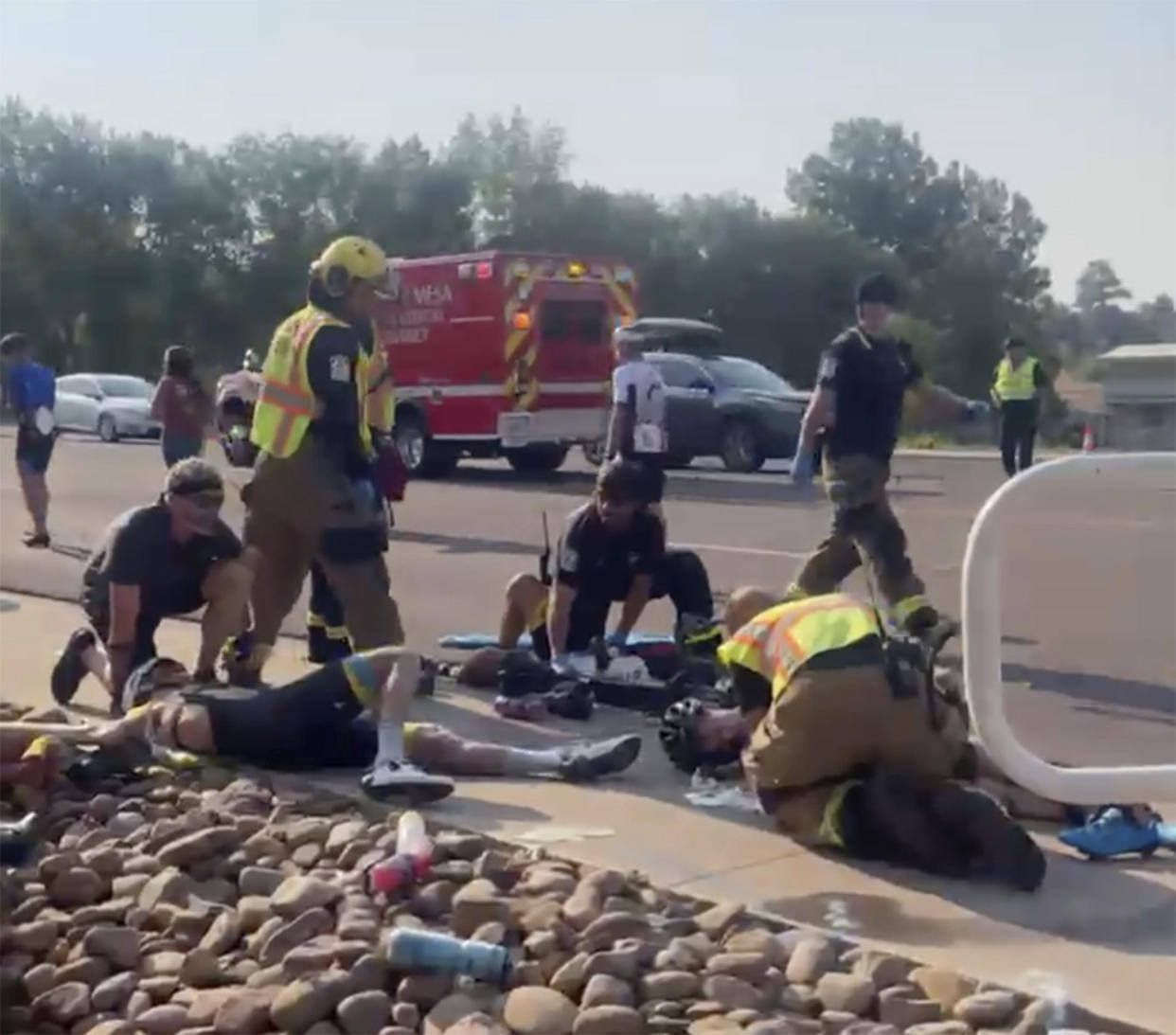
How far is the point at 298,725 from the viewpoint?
6.18 m

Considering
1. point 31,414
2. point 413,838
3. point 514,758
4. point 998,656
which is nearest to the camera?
point 998,656

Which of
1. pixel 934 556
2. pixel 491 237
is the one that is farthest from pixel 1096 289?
pixel 934 556

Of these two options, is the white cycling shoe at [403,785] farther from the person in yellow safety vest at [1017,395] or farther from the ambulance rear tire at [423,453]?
the ambulance rear tire at [423,453]

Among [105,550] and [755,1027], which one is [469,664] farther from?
[755,1027]

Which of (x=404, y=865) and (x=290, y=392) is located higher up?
(x=290, y=392)

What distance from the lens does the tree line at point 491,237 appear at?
102ft

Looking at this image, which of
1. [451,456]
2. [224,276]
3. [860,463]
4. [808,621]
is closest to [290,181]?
[224,276]

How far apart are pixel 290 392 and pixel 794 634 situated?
104 inches

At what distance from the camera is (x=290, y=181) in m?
38.7

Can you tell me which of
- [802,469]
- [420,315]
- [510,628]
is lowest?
[510,628]

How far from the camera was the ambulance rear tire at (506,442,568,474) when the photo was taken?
70.7 feet

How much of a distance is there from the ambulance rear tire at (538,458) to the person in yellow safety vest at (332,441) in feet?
45.5

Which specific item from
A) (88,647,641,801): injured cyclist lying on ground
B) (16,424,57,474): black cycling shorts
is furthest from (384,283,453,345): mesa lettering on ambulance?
(88,647,641,801): injured cyclist lying on ground

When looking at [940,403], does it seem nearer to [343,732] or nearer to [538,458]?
[343,732]
